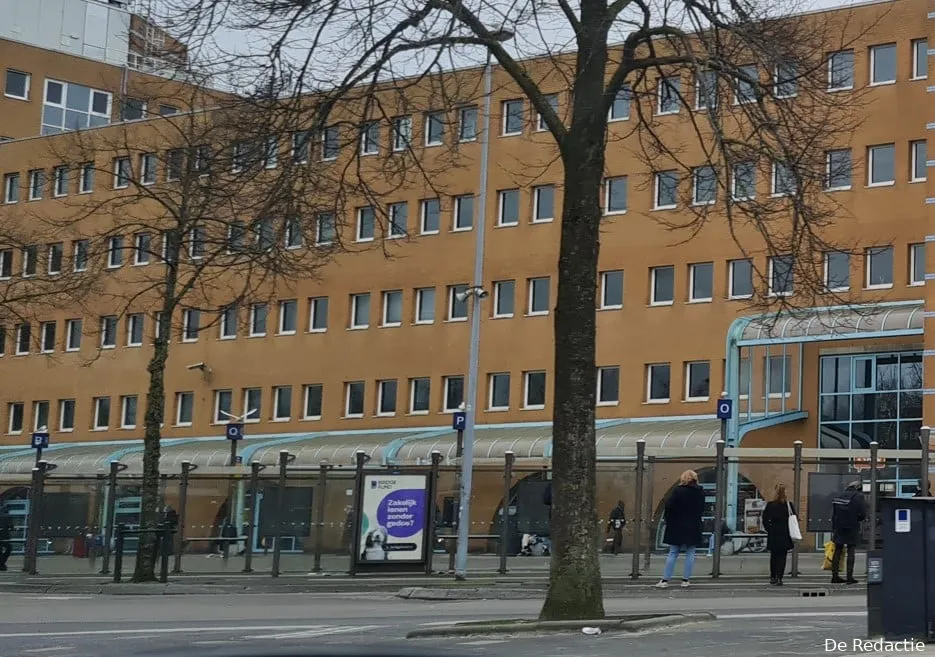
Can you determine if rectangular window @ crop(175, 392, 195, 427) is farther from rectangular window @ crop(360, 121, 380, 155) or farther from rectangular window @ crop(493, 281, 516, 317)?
rectangular window @ crop(360, 121, 380, 155)

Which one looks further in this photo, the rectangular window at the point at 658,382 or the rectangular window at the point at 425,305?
the rectangular window at the point at 425,305

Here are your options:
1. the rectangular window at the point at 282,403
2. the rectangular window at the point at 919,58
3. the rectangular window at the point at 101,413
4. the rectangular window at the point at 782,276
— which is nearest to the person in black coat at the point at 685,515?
the rectangular window at the point at 782,276

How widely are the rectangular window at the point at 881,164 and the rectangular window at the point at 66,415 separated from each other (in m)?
37.2

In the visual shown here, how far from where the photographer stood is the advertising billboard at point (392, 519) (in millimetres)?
30688

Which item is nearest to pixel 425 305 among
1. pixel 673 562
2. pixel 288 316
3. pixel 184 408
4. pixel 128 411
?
pixel 288 316

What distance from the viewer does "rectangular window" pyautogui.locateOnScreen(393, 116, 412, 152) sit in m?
20.2

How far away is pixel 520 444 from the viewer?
57531mm

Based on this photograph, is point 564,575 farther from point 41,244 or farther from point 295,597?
point 41,244

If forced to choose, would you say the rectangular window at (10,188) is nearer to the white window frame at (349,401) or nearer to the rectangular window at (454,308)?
the white window frame at (349,401)

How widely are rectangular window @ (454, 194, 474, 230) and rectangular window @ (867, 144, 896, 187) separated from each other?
15230 millimetres

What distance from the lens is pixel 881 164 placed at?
176 ft

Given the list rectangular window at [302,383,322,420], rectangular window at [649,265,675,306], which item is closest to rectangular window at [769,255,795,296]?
rectangular window at [649,265,675,306]

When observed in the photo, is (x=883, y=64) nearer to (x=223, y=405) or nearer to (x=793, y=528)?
(x=793, y=528)

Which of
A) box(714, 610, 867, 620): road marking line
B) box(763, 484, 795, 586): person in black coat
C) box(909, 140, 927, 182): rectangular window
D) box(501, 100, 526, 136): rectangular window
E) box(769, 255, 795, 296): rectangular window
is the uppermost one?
box(501, 100, 526, 136): rectangular window
